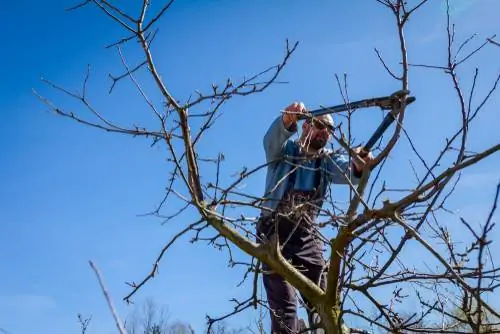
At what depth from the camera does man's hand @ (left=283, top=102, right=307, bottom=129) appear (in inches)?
114

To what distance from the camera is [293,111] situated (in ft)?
9.55

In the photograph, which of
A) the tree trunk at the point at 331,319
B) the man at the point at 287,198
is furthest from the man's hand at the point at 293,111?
the tree trunk at the point at 331,319

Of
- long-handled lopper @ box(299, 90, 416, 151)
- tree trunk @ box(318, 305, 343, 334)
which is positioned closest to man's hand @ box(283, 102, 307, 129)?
long-handled lopper @ box(299, 90, 416, 151)

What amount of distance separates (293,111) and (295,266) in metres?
0.92

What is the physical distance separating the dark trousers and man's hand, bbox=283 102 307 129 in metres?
0.60

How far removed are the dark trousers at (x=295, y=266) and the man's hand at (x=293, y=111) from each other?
60cm

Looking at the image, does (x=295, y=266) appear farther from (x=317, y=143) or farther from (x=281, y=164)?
(x=317, y=143)

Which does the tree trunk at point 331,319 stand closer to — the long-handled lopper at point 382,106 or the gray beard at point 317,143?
the long-handled lopper at point 382,106

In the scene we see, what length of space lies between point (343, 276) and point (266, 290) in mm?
969

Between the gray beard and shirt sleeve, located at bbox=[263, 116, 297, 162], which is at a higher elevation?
the gray beard

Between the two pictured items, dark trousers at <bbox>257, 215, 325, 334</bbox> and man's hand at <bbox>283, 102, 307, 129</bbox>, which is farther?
dark trousers at <bbox>257, 215, 325, 334</bbox>

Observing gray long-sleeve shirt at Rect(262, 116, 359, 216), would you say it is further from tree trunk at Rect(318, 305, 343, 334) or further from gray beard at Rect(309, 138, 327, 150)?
tree trunk at Rect(318, 305, 343, 334)

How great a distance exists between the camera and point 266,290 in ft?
11.0

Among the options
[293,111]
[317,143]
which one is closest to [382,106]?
[293,111]
